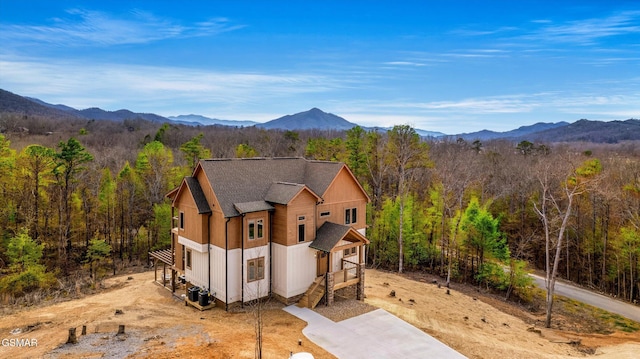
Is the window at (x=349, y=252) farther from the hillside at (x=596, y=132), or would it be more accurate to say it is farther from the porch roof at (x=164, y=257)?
the hillside at (x=596, y=132)

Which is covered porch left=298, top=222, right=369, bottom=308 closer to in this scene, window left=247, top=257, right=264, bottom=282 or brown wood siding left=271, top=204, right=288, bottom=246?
brown wood siding left=271, top=204, right=288, bottom=246

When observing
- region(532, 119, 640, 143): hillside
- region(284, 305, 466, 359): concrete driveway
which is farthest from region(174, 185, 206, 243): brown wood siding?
region(532, 119, 640, 143): hillside

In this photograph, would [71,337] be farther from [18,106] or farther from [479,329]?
[18,106]

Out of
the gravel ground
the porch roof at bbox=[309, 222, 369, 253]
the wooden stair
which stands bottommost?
the gravel ground

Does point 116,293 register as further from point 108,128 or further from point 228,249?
point 108,128

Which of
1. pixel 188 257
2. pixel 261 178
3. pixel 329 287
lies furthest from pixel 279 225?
pixel 188 257

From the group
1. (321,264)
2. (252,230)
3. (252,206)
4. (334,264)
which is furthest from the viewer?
(334,264)
